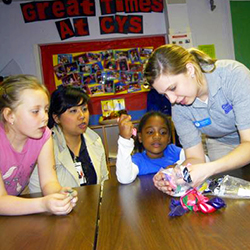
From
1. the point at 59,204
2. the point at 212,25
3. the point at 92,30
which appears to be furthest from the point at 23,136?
the point at 212,25

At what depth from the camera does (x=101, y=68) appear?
154 inches

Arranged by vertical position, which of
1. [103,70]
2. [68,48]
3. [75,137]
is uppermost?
[68,48]

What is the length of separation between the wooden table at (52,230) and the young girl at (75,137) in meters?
0.67

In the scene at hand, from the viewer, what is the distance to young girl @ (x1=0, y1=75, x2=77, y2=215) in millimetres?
1147

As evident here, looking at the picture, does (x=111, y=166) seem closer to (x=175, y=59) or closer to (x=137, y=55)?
(x=137, y=55)

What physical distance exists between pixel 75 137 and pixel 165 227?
3.86ft

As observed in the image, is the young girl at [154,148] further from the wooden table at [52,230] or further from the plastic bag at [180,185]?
the wooden table at [52,230]

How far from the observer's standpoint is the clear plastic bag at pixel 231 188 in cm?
87

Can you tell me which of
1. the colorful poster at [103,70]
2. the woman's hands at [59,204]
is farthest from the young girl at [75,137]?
the colorful poster at [103,70]

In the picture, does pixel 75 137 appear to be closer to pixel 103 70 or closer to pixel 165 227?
pixel 165 227

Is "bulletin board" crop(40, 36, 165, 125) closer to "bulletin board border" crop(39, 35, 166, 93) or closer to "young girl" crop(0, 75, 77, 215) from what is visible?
"bulletin board border" crop(39, 35, 166, 93)

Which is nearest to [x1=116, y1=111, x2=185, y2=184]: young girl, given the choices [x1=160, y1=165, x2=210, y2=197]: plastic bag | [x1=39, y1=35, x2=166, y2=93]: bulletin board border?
[x1=160, y1=165, x2=210, y2=197]: plastic bag

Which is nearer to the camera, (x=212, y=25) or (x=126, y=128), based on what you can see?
(x=126, y=128)

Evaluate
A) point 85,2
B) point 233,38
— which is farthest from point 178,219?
point 233,38
